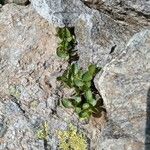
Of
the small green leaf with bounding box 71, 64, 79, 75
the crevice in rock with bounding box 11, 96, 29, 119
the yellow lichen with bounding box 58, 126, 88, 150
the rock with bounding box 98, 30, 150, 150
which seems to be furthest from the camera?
the small green leaf with bounding box 71, 64, 79, 75

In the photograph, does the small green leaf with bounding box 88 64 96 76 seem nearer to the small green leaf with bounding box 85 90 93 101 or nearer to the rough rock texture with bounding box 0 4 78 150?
the small green leaf with bounding box 85 90 93 101

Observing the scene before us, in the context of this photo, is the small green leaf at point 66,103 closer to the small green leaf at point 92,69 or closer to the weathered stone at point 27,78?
the weathered stone at point 27,78

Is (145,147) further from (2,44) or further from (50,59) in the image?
(2,44)

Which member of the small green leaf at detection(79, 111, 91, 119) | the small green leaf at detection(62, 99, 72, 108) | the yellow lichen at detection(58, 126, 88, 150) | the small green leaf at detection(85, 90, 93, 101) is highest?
the small green leaf at detection(85, 90, 93, 101)

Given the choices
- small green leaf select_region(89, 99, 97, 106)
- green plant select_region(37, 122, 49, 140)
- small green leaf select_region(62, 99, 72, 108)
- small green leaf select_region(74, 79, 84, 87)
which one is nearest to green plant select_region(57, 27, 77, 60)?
small green leaf select_region(74, 79, 84, 87)

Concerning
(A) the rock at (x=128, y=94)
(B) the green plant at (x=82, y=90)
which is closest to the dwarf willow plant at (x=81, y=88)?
(B) the green plant at (x=82, y=90)

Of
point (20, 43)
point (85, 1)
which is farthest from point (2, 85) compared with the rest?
point (85, 1)
